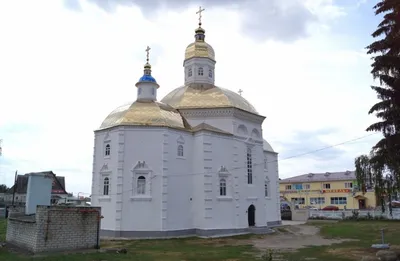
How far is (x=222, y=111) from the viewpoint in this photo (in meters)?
26.8

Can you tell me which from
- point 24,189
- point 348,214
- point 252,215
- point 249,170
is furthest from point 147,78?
point 24,189

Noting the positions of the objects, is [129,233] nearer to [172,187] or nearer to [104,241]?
[104,241]

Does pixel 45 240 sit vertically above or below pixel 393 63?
below

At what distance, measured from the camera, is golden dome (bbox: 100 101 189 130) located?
79.5 feet

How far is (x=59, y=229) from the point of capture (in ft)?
49.2

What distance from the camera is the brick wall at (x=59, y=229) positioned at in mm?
14625

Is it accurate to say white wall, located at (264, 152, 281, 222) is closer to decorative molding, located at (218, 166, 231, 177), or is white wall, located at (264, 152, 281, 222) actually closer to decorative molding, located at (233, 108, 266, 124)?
decorative molding, located at (233, 108, 266, 124)

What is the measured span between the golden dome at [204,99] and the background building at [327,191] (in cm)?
2898

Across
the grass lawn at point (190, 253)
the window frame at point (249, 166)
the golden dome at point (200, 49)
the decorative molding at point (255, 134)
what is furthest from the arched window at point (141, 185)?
the golden dome at point (200, 49)

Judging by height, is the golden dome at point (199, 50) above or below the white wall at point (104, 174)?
above

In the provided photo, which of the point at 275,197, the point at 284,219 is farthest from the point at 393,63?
the point at 284,219

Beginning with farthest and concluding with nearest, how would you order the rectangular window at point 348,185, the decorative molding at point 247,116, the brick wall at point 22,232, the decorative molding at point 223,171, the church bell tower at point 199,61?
the rectangular window at point 348,185, the church bell tower at point 199,61, the decorative molding at point 247,116, the decorative molding at point 223,171, the brick wall at point 22,232

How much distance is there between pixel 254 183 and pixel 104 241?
39.6ft

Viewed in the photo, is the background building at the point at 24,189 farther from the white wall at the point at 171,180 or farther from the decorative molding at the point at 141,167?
the decorative molding at the point at 141,167
